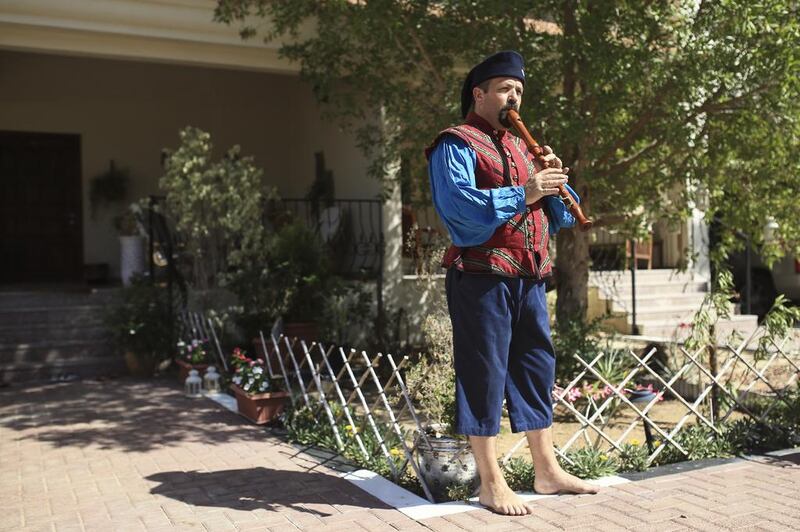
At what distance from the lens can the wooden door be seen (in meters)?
11.8

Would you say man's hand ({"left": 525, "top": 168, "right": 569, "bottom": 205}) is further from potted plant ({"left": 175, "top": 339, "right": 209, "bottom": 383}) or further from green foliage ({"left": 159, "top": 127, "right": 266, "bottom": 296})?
green foliage ({"left": 159, "top": 127, "right": 266, "bottom": 296})

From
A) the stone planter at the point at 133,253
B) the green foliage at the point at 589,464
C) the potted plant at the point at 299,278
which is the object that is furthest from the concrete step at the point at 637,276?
the green foliage at the point at 589,464

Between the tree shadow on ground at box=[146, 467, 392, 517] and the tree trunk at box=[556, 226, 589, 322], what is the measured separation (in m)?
3.75

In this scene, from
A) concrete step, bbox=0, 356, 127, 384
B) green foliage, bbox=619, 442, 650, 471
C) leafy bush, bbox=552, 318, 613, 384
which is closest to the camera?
green foliage, bbox=619, 442, 650, 471

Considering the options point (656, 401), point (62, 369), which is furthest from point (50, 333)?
point (656, 401)

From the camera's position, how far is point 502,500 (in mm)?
4047

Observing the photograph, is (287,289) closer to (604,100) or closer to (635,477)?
(604,100)

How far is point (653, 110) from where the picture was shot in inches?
278

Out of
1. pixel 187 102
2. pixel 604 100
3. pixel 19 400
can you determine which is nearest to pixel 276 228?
pixel 187 102

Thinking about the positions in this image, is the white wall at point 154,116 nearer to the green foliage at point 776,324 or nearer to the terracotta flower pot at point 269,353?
the terracotta flower pot at point 269,353

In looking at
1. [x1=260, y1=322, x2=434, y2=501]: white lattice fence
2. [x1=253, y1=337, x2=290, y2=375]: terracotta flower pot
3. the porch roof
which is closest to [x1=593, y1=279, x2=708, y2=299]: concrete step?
[x1=260, y1=322, x2=434, y2=501]: white lattice fence

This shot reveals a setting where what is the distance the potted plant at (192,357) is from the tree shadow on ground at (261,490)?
3.06 metres

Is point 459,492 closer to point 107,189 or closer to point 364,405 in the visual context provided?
point 364,405

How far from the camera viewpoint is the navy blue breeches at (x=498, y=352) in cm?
405
